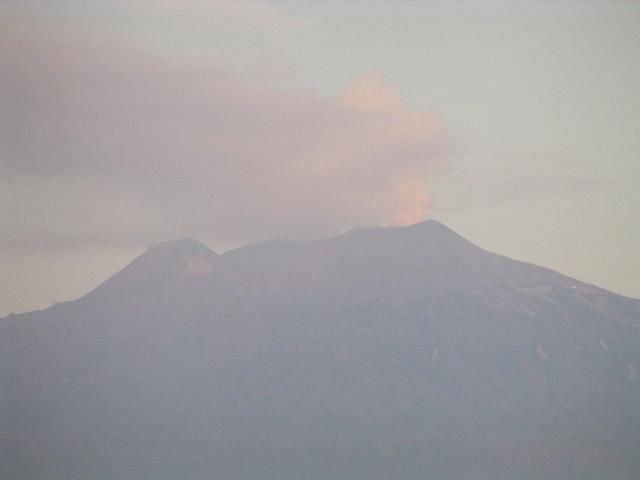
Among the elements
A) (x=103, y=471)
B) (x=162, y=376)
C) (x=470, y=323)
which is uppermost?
(x=470, y=323)

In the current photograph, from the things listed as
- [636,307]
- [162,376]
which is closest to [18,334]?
[162,376]

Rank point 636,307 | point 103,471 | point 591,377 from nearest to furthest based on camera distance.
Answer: point 103,471, point 591,377, point 636,307

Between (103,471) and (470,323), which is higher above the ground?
(470,323)

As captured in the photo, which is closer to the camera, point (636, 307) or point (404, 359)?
point (404, 359)

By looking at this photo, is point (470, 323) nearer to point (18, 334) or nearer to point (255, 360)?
point (255, 360)

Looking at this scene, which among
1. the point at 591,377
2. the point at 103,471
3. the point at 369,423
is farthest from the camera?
the point at 591,377

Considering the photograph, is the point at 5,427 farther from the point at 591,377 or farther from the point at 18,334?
the point at 591,377

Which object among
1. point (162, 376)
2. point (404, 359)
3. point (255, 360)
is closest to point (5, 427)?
point (162, 376)
